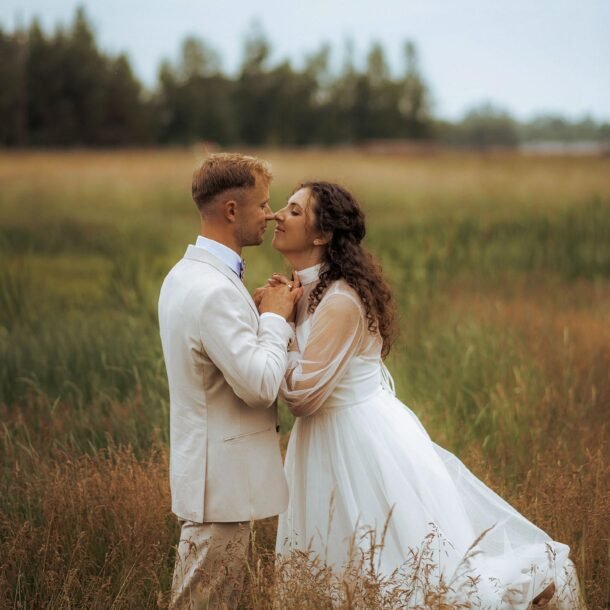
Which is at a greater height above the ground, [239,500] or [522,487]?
[239,500]

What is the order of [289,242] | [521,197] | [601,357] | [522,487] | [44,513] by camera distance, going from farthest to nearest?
[521,197]
[601,357]
[522,487]
[44,513]
[289,242]

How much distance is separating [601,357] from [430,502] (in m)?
3.77

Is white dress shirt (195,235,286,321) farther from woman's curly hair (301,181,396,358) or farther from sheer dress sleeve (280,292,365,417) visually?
woman's curly hair (301,181,396,358)

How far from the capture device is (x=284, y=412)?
5.78 m

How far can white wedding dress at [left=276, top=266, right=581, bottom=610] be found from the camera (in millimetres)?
3809

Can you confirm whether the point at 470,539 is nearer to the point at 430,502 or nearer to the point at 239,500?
the point at 430,502

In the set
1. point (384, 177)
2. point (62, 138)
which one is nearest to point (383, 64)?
point (62, 138)

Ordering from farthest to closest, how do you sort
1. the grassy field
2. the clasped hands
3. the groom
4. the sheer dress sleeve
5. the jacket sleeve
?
the grassy field
the sheer dress sleeve
the clasped hands
the groom
the jacket sleeve

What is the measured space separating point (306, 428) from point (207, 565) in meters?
0.77

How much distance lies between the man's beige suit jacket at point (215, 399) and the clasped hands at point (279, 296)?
66 mm

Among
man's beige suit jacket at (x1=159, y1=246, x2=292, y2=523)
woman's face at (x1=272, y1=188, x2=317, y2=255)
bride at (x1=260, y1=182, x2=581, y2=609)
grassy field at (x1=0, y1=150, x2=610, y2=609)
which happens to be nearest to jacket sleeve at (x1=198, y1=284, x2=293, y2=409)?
man's beige suit jacket at (x1=159, y1=246, x2=292, y2=523)

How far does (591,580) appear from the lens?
416cm

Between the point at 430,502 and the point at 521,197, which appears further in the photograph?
the point at 521,197

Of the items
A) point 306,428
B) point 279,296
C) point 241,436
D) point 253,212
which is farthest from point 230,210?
point 306,428
